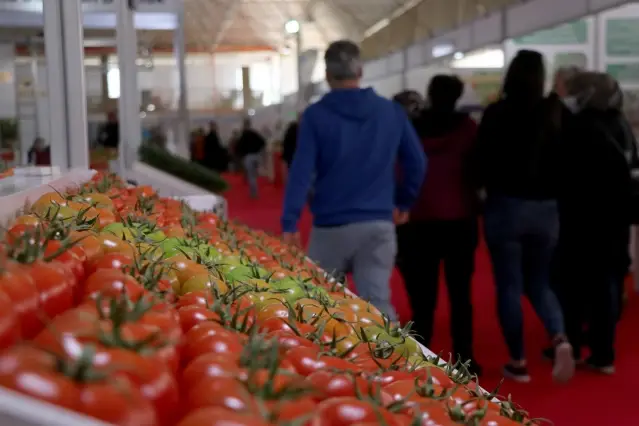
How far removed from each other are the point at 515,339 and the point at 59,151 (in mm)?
2467

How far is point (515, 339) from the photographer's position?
14.3 feet

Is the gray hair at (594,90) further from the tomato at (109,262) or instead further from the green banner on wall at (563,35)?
the green banner on wall at (563,35)

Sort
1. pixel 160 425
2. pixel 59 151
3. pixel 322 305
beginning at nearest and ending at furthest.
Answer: pixel 160 425 → pixel 322 305 → pixel 59 151

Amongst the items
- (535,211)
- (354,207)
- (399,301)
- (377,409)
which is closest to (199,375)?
(377,409)

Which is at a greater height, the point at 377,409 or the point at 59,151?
the point at 59,151

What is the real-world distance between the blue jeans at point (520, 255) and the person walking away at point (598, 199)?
1.41 feet

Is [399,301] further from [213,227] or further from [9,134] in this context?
[9,134]

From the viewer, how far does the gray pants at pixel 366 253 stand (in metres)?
3.47

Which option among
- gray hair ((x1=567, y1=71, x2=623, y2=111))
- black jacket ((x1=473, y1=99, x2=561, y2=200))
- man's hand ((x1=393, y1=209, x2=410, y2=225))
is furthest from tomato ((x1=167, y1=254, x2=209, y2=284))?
gray hair ((x1=567, y1=71, x2=623, y2=111))

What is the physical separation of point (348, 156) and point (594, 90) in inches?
70.3

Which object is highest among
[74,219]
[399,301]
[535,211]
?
[74,219]

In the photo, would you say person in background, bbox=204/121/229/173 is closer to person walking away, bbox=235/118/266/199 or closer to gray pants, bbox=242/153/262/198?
person walking away, bbox=235/118/266/199

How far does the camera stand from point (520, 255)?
4.17m

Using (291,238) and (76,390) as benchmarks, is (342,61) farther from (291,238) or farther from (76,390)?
(76,390)
